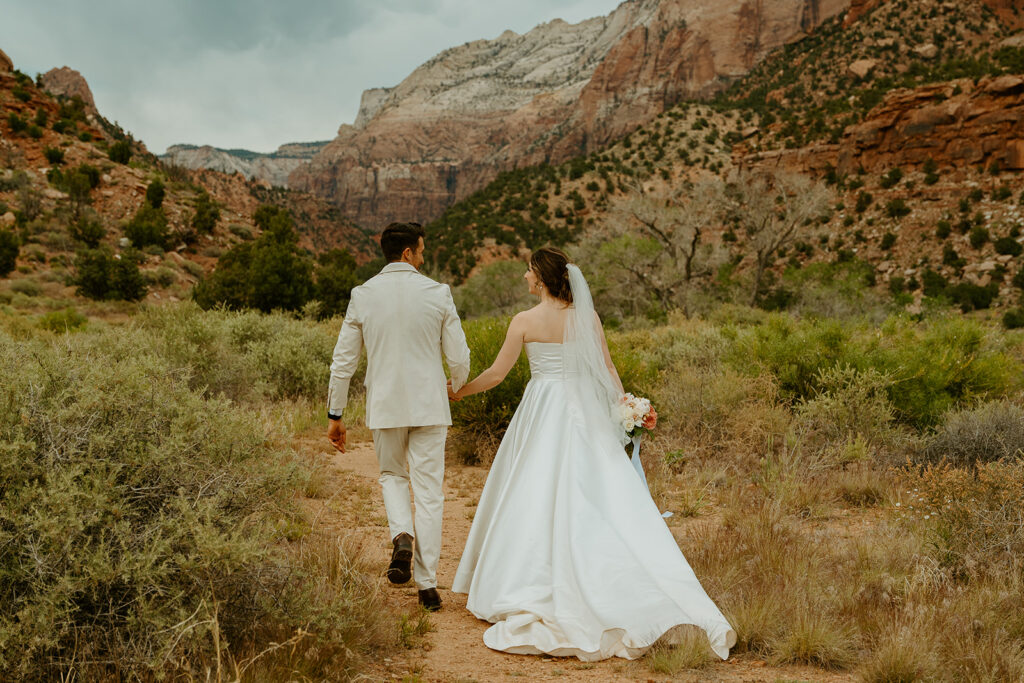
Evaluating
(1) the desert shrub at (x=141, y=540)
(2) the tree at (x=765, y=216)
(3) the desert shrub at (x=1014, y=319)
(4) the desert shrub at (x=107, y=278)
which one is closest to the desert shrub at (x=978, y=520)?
(1) the desert shrub at (x=141, y=540)

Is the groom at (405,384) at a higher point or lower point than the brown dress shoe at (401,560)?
higher

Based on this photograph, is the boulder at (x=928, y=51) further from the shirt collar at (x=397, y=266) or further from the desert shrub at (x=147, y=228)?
the shirt collar at (x=397, y=266)

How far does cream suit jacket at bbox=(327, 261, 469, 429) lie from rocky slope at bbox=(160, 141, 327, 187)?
560ft

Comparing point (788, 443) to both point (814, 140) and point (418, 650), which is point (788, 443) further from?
point (814, 140)

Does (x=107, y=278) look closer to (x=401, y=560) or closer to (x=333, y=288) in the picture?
(x=333, y=288)

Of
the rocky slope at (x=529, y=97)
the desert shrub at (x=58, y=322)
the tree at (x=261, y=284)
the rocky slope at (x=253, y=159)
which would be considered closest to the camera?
the desert shrub at (x=58, y=322)

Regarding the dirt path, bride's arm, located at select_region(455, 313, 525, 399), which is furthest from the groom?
the dirt path

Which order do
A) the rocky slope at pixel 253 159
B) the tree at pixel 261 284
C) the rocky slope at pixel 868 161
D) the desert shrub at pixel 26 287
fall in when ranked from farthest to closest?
the rocky slope at pixel 253 159 → the rocky slope at pixel 868 161 → the tree at pixel 261 284 → the desert shrub at pixel 26 287

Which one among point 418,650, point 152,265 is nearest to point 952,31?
point 152,265

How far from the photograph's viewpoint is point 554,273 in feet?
14.2

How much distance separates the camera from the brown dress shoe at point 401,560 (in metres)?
3.81

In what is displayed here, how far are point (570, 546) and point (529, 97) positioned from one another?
146510 mm

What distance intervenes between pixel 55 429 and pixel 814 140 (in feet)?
155

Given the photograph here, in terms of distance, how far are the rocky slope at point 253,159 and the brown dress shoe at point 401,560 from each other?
171 metres
